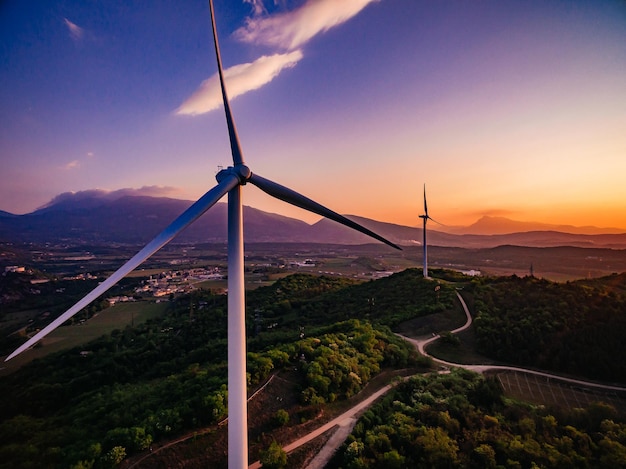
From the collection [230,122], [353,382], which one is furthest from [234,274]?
[353,382]

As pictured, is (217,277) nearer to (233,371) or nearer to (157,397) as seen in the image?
(157,397)

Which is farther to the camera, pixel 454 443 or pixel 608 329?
pixel 608 329

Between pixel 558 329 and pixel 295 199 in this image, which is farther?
→ pixel 558 329

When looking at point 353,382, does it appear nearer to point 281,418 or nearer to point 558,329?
point 281,418

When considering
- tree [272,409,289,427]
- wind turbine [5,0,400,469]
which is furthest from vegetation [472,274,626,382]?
wind turbine [5,0,400,469]

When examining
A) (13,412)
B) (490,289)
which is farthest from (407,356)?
(13,412)

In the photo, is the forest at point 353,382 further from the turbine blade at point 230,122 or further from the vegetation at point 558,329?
the turbine blade at point 230,122
